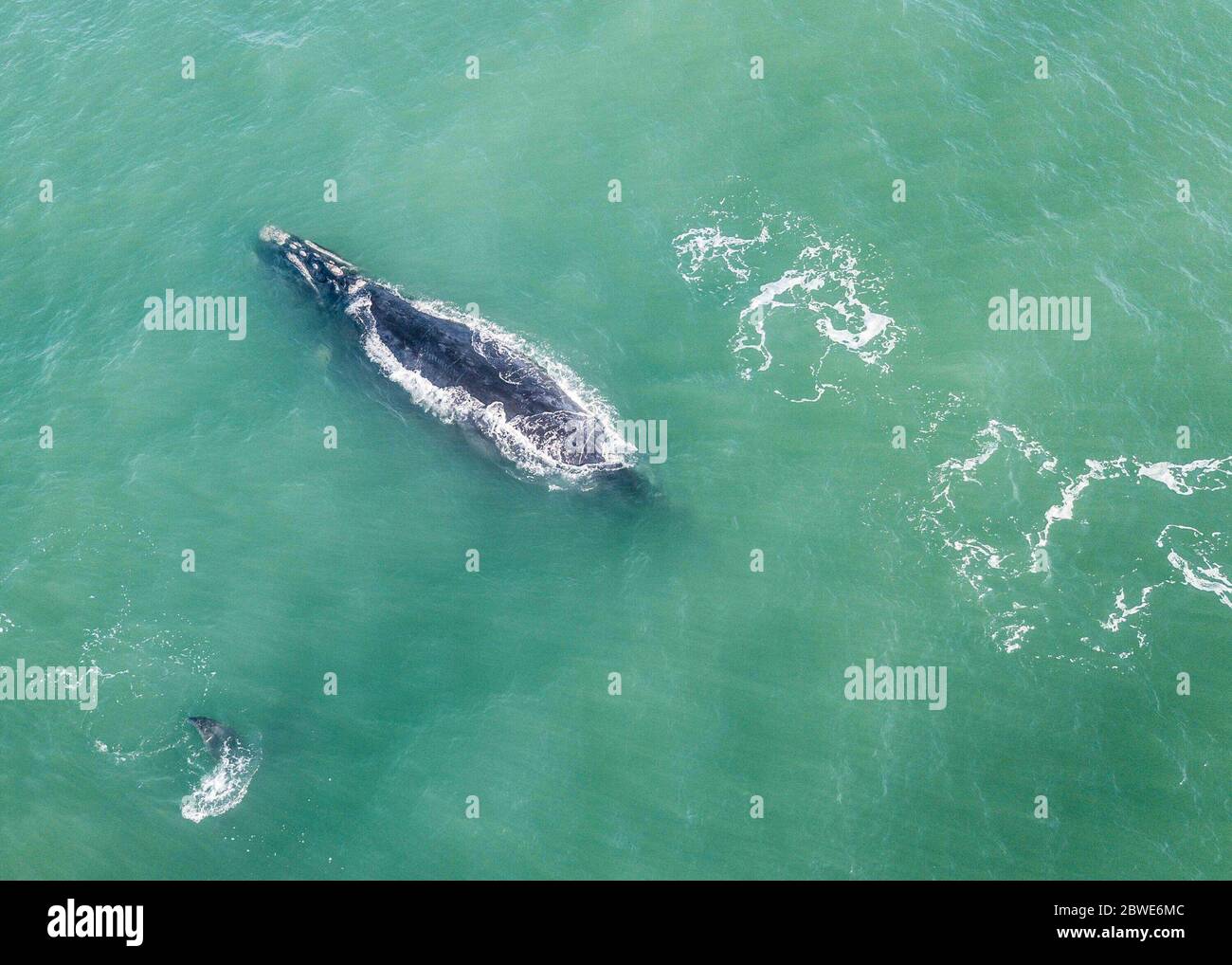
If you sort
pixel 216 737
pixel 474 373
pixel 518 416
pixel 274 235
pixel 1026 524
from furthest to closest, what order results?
pixel 274 235, pixel 474 373, pixel 518 416, pixel 1026 524, pixel 216 737

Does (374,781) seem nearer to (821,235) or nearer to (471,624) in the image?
(471,624)

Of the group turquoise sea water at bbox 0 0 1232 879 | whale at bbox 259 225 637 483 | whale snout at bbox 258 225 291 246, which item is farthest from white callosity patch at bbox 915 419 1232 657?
whale snout at bbox 258 225 291 246

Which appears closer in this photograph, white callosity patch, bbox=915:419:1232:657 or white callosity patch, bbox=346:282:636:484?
white callosity patch, bbox=915:419:1232:657

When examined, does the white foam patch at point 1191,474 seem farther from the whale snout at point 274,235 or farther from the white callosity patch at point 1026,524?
the whale snout at point 274,235

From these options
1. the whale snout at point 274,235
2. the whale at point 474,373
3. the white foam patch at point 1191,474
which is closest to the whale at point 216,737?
the whale at point 474,373

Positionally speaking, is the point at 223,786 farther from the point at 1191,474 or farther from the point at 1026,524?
the point at 1191,474

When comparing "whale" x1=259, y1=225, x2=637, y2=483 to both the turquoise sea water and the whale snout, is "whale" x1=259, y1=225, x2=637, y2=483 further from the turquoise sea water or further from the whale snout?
the turquoise sea water

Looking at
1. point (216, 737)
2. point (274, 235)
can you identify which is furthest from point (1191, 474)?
point (274, 235)
